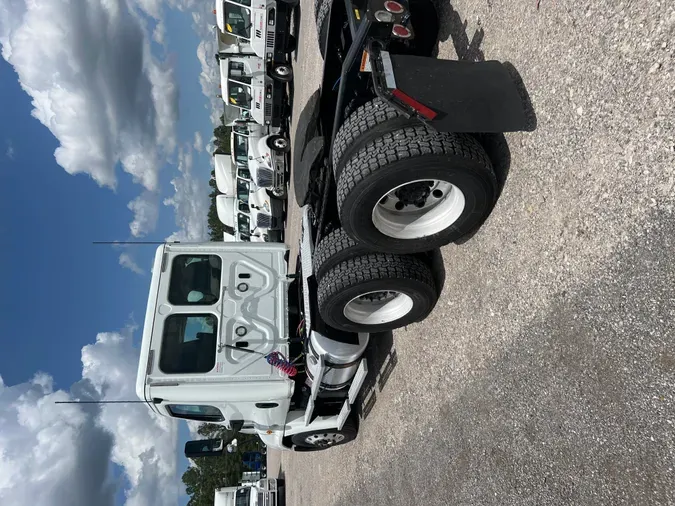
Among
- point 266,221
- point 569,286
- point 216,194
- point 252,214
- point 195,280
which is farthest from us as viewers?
point 216,194

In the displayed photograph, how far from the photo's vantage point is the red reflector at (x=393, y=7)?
286 centimetres

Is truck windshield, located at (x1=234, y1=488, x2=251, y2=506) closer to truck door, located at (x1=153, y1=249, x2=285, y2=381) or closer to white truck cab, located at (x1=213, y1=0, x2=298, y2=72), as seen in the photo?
truck door, located at (x1=153, y1=249, x2=285, y2=381)

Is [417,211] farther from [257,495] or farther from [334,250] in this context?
[257,495]

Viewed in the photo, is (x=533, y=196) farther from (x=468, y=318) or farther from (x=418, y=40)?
(x=418, y=40)

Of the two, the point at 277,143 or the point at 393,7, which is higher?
the point at 277,143

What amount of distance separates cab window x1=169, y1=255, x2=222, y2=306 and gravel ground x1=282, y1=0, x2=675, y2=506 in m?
2.69

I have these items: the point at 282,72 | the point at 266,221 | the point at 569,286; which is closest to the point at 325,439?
the point at 569,286

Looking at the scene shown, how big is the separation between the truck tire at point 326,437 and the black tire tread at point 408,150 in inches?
152

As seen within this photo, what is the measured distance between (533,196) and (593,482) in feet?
5.08

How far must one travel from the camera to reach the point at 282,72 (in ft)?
43.1

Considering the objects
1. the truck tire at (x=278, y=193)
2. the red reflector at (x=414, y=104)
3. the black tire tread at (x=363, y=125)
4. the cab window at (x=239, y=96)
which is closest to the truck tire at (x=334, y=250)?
the black tire tread at (x=363, y=125)

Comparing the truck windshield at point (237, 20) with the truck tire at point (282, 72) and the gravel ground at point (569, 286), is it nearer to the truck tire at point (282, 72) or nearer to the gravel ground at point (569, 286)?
the truck tire at point (282, 72)

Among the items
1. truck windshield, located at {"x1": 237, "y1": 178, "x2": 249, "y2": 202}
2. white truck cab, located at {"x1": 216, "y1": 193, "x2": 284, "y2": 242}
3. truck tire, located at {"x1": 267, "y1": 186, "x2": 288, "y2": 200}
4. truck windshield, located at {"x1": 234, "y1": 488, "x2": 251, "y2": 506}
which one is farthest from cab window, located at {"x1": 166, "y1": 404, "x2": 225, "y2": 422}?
truck windshield, located at {"x1": 237, "y1": 178, "x2": 249, "y2": 202}

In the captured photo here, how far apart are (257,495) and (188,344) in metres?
9.01
